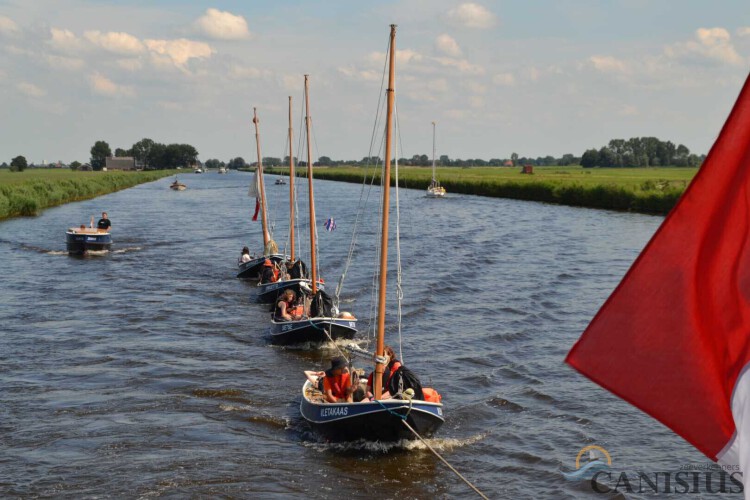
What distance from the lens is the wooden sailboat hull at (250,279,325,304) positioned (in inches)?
1314

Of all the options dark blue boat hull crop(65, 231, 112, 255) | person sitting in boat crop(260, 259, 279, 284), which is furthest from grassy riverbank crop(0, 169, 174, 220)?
person sitting in boat crop(260, 259, 279, 284)

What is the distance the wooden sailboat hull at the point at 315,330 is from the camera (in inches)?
1081

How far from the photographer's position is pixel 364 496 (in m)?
16.4

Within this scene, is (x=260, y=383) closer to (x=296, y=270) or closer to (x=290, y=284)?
(x=290, y=284)

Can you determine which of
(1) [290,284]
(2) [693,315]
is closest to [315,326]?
(1) [290,284]

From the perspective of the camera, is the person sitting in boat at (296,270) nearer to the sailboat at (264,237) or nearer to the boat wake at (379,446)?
the sailboat at (264,237)

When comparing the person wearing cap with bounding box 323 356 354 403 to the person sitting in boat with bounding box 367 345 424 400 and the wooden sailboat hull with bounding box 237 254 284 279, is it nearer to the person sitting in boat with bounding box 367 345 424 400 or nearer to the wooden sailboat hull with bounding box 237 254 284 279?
the person sitting in boat with bounding box 367 345 424 400

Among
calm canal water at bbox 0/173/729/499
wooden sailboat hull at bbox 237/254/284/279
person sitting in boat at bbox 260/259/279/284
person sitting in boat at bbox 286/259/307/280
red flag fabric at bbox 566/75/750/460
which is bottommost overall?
calm canal water at bbox 0/173/729/499

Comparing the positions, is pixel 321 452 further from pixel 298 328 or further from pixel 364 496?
pixel 298 328

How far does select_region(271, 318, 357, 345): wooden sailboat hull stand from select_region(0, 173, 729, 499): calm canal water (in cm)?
59

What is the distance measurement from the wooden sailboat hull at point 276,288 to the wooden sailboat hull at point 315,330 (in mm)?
4511

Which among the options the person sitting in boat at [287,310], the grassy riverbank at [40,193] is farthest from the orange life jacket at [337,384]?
the grassy riverbank at [40,193]

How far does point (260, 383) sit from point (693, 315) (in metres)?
21.4

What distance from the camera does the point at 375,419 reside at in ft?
58.4
